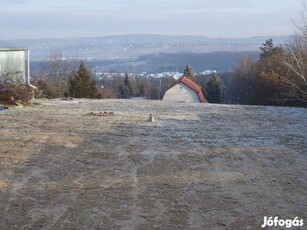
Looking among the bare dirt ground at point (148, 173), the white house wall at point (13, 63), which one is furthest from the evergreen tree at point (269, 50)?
the bare dirt ground at point (148, 173)

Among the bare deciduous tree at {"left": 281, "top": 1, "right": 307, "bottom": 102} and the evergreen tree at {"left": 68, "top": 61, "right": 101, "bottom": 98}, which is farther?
the evergreen tree at {"left": 68, "top": 61, "right": 101, "bottom": 98}

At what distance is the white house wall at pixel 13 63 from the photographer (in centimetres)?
2061

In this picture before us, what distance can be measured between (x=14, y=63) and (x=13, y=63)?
8cm

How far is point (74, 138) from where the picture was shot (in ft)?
38.2

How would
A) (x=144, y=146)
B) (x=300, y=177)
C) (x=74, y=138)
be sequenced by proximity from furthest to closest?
1. (x=74, y=138)
2. (x=144, y=146)
3. (x=300, y=177)

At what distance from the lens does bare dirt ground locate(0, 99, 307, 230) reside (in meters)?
6.02

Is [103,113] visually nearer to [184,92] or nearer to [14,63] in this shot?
[14,63]

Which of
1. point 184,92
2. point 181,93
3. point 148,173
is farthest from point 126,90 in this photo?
point 148,173

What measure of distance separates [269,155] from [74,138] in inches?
186

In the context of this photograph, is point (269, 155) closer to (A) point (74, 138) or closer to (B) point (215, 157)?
(B) point (215, 157)

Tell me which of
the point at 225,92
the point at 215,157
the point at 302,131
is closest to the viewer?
the point at 215,157

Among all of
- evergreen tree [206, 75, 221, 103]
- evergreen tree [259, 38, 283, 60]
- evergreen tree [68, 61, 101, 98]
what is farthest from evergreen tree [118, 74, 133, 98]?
evergreen tree [68, 61, 101, 98]

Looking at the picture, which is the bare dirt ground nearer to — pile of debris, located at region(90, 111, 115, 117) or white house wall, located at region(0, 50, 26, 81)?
pile of debris, located at region(90, 111, 115, 117)

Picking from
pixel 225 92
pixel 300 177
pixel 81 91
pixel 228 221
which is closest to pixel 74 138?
pixel 300 177
